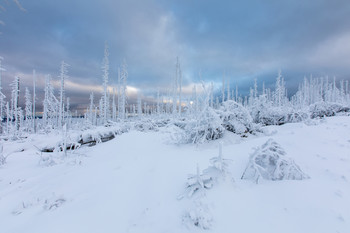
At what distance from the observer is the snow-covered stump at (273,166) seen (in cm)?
278

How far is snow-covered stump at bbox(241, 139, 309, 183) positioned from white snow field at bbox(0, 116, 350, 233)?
0.17 metres

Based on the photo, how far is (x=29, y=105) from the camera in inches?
1410

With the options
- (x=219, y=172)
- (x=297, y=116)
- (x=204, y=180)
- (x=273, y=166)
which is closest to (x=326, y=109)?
(x=297, y=116)

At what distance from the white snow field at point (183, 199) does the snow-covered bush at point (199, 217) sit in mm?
11

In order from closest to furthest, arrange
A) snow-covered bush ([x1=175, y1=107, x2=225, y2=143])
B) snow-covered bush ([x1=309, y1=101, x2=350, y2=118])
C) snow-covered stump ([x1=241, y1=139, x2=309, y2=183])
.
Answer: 1. snow-covered stump ([x1=241, y1=139, x2=309, y2=183])
2. snow-covered bush ([x1=175, y1=107, x2=225, y2=143])
3. snow-covered bush ([x1=309, y1=101, x2=350, y2=118])

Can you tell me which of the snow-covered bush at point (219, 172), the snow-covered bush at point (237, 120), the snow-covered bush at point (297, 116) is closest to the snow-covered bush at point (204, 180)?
the snow-covered bush at point (219, 172)

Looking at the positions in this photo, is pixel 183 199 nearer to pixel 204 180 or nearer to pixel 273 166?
pixel 204 180

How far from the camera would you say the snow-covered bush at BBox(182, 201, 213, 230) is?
2055mm

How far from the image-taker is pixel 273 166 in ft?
10.2

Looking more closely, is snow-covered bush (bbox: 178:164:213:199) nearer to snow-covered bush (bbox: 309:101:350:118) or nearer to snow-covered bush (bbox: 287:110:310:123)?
snow-covered bush (bbox: 287:110:310:123)

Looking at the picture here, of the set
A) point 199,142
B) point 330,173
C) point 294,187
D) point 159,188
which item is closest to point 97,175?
point 159,188

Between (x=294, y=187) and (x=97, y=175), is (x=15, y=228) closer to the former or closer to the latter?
(x=97, y=175)

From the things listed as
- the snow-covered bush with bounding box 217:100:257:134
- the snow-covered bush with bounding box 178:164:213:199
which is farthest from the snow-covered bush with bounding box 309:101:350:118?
the snow-covered bush with bounding box 178:164:213:199

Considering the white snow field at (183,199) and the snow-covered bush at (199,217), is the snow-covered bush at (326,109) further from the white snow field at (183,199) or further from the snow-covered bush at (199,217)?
the snow-covered bush at (199,217)
